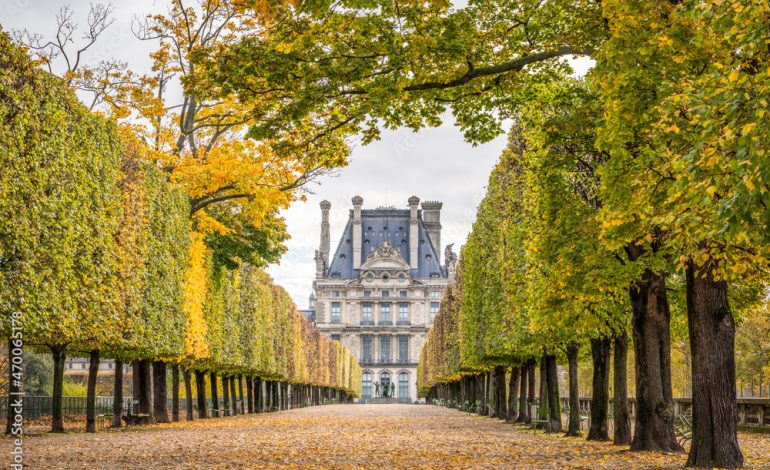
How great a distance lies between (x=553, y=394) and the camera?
28031 millimetres

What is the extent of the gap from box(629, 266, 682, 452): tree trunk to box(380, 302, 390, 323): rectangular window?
130528mm

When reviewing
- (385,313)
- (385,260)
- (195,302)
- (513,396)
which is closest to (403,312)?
(385,313)

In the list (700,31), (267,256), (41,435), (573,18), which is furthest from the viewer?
(267,256)

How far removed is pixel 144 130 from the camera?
29.5 meters

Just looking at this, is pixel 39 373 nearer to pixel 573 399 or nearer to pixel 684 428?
pixel 573 399

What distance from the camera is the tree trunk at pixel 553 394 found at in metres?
27.2

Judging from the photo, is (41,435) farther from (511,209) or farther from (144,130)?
(511,209)

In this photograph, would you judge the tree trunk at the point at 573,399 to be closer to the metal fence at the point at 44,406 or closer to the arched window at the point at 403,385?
Result: the metal fence at the point at 44,406

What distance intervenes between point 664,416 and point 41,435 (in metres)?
15.3

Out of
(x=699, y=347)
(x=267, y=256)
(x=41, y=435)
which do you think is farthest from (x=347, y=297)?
(x=699, y=347)

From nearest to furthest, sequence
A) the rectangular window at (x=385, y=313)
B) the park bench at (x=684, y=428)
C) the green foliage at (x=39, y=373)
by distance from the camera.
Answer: the park bench at (x=684, y=428) → the green foliage at (x=39, y=373) → the rectangular window at (x=385, y=313)

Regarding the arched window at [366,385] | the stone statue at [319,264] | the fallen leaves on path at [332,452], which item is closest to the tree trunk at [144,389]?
the fallen leaves on path at [332,452]

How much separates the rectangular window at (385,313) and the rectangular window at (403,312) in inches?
76.5

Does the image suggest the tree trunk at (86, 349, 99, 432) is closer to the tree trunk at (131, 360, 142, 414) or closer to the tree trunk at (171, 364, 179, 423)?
the tree trunk at (131, 360, 142, 414)
